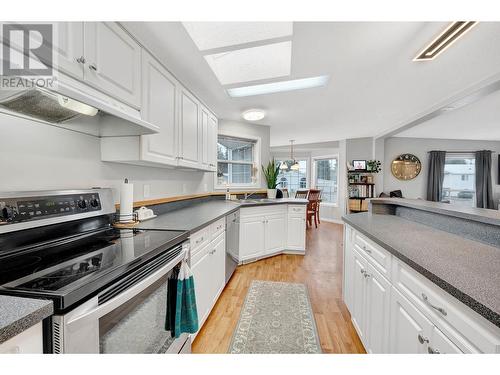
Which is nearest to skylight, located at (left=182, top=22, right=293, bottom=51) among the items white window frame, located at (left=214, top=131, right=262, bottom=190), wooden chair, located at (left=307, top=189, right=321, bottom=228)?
white window frame, located at (left=214, top=131, right=262, bottom=190)

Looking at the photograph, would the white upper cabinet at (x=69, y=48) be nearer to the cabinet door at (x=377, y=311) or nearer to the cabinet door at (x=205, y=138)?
the cabinet door at (x=205, y=138)

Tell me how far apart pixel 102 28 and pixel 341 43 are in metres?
1.66

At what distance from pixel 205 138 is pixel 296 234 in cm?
203

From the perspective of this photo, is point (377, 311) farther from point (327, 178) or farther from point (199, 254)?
point (327, 178)

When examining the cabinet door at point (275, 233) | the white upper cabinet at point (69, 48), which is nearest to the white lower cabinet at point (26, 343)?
the white upper cabinet at point (69, 48)

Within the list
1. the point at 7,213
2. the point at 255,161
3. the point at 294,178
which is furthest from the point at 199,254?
the point at 294,178

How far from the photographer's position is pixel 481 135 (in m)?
5.32

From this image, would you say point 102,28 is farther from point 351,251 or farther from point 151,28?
point 351,251

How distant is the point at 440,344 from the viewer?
762 millimetres

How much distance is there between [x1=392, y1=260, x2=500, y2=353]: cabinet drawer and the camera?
60 centimetres

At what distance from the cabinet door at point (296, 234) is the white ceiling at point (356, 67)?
180 cm

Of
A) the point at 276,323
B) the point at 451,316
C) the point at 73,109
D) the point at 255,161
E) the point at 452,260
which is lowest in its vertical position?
the point at 276,323

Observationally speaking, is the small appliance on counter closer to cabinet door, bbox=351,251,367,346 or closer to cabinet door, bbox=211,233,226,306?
cabinet door, bbox=211,233,226,306
